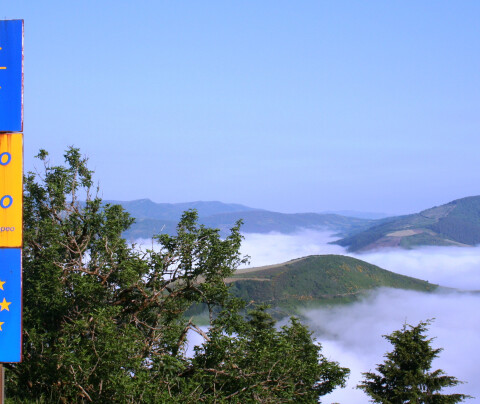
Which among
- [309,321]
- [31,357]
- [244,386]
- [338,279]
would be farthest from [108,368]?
[338,279]

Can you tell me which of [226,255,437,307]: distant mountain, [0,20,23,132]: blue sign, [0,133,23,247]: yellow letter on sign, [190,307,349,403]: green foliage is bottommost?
[226,255,437,307]: distant mountain

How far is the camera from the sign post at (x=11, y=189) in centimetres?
534

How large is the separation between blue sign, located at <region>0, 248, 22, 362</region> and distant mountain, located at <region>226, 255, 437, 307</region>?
525 feet

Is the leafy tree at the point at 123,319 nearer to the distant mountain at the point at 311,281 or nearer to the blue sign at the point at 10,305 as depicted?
the blue sign at the point at 10,305

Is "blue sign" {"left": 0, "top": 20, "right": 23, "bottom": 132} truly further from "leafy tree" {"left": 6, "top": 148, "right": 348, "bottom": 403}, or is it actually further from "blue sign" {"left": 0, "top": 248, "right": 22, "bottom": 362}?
"leafy tree" {"left": 6, "top": 148, "right": 348, "bottom": 403}

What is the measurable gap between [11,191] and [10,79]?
1.12 meters

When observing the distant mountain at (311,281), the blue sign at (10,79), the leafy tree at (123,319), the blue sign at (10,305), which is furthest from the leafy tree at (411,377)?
the distant mountain at (311,281)

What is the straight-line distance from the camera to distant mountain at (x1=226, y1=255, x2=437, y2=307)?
17064cm

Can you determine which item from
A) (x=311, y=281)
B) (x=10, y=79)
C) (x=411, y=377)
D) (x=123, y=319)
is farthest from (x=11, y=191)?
(x=311, y=281)

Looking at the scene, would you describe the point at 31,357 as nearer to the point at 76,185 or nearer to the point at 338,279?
the point at 76,185

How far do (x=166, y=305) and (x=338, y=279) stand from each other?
6904 inches

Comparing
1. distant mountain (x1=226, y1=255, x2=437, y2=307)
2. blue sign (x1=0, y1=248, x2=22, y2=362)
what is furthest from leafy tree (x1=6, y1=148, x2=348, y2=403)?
distant mountain (x1=226, y1=255, x2=437, y2=307)

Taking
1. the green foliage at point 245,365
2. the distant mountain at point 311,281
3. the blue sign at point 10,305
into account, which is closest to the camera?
the blue sign at point 10,305

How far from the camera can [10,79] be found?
5.39m
